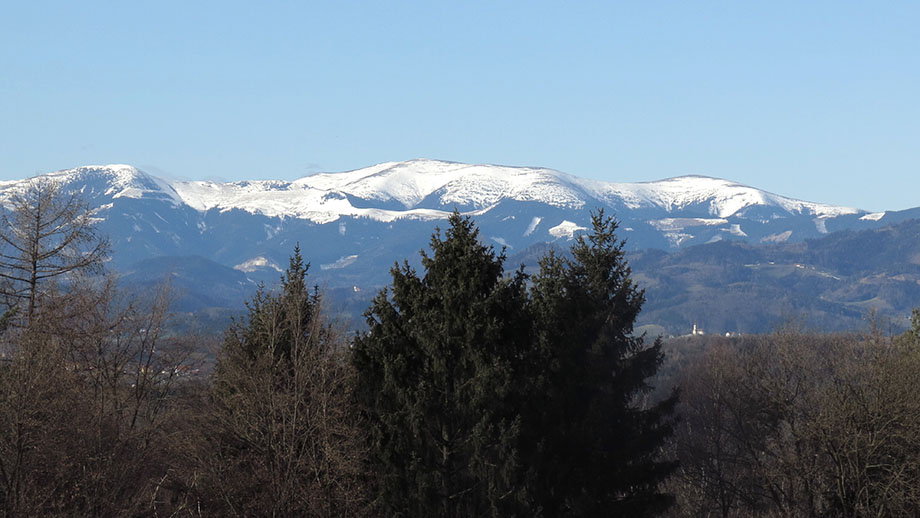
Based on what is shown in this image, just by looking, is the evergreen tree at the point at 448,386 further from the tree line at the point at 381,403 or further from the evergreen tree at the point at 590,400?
the evergreen tree at the point at 590,400

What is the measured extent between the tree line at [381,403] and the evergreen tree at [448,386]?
0.07 m

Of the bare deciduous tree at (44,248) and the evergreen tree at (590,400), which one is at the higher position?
the bare deciduous tree at (44,248)

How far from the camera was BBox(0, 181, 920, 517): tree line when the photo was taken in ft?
97.6

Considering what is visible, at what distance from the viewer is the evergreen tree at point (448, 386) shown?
33.0 meters

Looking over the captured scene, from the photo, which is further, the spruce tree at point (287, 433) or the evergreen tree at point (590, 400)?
the evergreen tree at point (590, 400)

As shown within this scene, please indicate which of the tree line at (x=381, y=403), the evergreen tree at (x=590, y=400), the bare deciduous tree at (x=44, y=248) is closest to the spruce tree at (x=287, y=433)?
the tree line at (x=381, y=403)

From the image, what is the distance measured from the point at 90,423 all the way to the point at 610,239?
2120cm

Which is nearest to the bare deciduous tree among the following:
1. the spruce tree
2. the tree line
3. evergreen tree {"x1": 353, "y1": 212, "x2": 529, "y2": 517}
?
the tree line

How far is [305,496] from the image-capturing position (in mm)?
30094

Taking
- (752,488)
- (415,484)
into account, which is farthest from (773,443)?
(415,484)

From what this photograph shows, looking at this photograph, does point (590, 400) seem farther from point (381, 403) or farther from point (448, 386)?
point (381, 403)

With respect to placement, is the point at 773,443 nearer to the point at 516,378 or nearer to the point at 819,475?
the point at 819,475

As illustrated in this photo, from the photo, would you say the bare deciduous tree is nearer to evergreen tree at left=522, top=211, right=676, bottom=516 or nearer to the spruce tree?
the spruce tree

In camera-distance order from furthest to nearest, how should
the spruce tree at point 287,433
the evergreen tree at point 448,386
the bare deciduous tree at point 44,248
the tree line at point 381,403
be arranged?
the bare deciduous tree at point 44,248 → the evergreen tree at point 448,386 → the spruce tree at point 287,433 → the tree line at point 381,403
